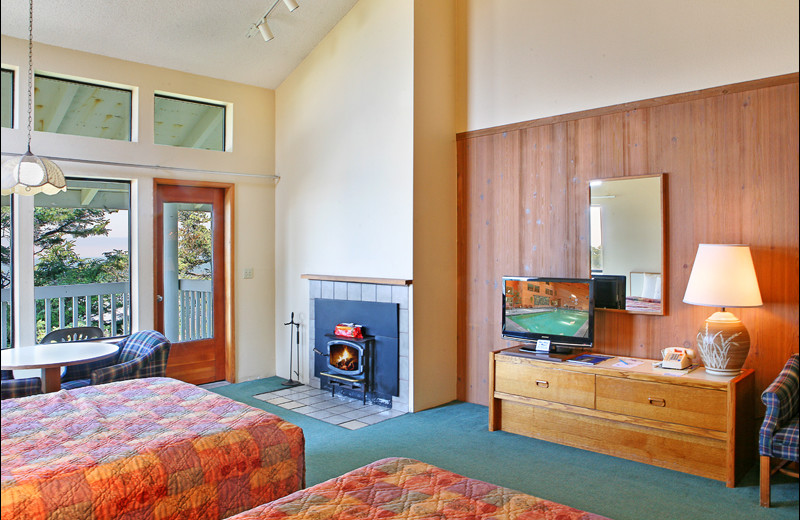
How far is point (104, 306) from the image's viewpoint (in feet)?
15.7

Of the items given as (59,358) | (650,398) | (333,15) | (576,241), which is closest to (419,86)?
(333,15)

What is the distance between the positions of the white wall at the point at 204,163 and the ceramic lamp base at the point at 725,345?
156 inches

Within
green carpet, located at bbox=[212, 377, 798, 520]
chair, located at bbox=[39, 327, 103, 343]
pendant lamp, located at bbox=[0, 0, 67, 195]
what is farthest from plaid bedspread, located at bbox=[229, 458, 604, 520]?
chair, located at bbox=[39, 327, 103, 343]

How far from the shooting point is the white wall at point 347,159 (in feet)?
14.9

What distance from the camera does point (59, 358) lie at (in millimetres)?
3359

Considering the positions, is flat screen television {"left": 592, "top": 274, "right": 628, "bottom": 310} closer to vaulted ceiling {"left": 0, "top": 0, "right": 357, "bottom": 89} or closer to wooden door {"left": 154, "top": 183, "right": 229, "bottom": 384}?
vaulted ceiling {"left": 0, "top": 0, "right": 357, "bottom": 89}

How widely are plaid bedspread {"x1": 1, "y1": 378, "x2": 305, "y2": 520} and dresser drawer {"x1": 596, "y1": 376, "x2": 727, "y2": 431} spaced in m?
1.90

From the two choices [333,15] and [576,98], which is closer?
[576,98]

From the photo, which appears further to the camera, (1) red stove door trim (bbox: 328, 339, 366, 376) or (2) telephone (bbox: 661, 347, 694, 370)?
(1) red stove door trim (bbox: 328, 339, 366, 376)

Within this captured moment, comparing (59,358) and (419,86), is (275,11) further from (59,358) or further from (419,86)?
(59,358)

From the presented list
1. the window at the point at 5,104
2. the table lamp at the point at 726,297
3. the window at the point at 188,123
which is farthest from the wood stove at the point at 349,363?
the window at the point at 5,104

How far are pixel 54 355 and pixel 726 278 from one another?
3.84 metres

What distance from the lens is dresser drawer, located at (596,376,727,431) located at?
9.98ft

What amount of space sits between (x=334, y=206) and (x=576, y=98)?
2218mm
